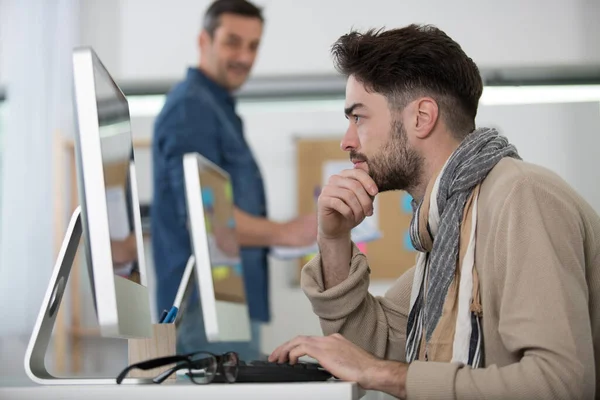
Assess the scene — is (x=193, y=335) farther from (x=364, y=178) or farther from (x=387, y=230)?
(x=387, y=230)

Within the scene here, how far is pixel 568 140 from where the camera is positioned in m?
3.74

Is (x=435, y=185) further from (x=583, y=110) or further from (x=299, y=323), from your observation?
(x=583, y=110)

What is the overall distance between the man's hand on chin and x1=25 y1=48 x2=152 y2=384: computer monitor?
0.22 meters

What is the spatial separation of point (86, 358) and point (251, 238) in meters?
1.16

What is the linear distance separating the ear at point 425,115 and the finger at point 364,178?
0.39 ft

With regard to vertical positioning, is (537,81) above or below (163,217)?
above

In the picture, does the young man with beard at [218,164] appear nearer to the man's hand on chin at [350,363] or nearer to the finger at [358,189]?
the finger at [358,189]

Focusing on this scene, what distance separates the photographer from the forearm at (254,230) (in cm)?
306

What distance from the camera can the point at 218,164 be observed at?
2887mm

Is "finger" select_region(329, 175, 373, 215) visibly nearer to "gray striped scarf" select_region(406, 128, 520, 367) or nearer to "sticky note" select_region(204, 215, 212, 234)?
"gray striped scarf" select_region(406, 128, 520, 367)

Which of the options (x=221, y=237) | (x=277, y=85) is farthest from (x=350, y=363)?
(x=277, y=85)

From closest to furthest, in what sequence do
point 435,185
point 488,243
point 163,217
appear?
point 488,243 → point 435,185 → point 163,217

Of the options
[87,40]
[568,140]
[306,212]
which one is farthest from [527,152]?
[87,40]

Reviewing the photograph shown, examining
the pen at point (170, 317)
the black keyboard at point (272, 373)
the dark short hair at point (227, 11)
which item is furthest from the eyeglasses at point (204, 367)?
the dark short hair at point (227, 11)
